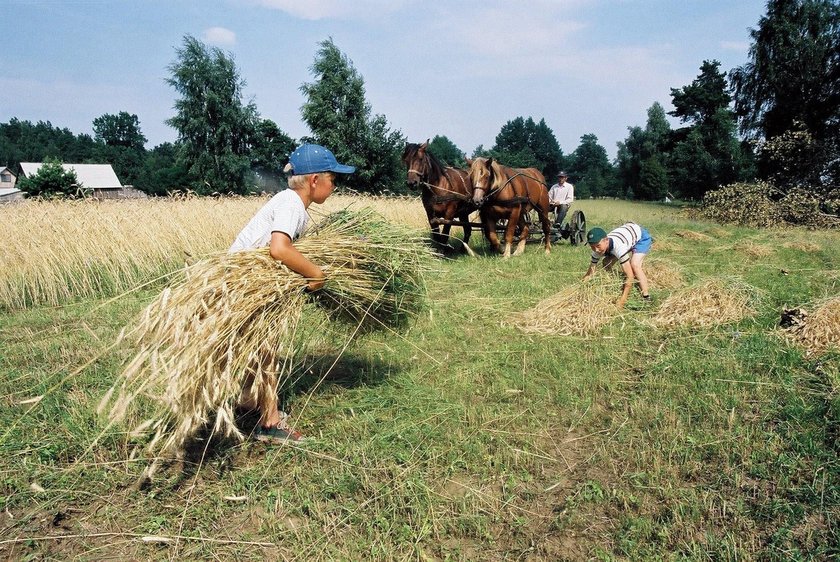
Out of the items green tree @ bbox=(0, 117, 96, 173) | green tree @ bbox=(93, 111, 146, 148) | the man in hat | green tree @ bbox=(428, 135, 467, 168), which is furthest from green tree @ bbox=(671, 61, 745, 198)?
green tree @ bbox=(93, 111, 146, 148)

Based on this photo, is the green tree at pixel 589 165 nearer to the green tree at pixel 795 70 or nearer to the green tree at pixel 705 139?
the green tree at pixel 705 139

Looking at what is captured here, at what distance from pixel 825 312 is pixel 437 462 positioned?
4.30 meters

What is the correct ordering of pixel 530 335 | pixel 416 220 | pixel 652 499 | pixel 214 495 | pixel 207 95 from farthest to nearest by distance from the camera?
pixel 207 95
pixel 416 220
pixel 530 335
pixel 214 495
pixel 652 499

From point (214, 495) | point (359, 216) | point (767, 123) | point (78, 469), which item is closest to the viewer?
point (214, 495)

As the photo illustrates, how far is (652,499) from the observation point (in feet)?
9.92

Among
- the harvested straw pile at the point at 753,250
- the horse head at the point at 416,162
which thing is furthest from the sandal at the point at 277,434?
the harvested straw pile at the point at 753,250

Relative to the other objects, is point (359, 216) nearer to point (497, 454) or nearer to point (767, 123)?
point (497, 454)

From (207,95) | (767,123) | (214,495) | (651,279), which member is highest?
(207,95)

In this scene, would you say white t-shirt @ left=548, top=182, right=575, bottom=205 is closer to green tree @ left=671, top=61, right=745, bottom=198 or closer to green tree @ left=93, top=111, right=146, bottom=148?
green tree @ left=671, top=61, right=745, bottom=198

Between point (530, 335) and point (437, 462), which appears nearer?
point (437, 462)

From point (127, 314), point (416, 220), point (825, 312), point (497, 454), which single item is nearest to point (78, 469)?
point (497, 454)

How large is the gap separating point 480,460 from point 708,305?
13.7 feet

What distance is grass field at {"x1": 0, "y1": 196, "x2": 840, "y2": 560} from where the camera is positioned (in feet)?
9.07

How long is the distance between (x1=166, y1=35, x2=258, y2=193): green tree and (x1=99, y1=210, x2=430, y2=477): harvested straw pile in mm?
40032
